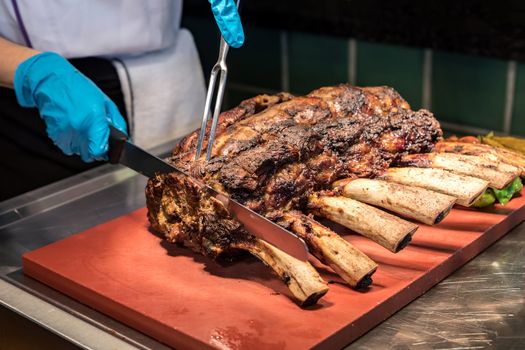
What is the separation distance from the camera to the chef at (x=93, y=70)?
241cm

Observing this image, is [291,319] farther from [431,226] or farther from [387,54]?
[387,54]

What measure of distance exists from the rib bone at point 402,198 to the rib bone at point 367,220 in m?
0.04

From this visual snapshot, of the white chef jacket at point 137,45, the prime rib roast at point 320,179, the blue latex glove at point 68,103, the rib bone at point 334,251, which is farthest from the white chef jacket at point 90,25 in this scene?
the rib bone at point 334,251

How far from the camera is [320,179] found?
2068 millimetres

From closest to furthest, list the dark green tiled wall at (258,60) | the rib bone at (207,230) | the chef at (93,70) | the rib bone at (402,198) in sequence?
1. the rib bone at (207,230)
2. the rib bone at (402,198)
3. the chef at (93,70)
4. the dark green tiled wall at (258,60)

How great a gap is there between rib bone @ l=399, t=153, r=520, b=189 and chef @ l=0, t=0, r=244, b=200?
2.80 ft

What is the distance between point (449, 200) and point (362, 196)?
0.22m

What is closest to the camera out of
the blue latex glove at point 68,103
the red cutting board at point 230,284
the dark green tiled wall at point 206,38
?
the red cutting board at point 230,284

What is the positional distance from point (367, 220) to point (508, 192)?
0.51m

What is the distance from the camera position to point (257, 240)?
Result: 1886mm

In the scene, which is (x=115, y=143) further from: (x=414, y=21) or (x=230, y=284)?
(x=414, y=21)

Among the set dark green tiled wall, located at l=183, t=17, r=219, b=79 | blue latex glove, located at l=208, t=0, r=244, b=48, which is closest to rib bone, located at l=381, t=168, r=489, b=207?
blue latex glove, located at l=208, t=0, r=244, b=48

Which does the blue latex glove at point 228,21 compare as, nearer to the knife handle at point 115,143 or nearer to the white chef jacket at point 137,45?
the knife handle at point 115,143

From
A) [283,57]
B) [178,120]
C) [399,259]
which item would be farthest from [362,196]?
[283,57]
